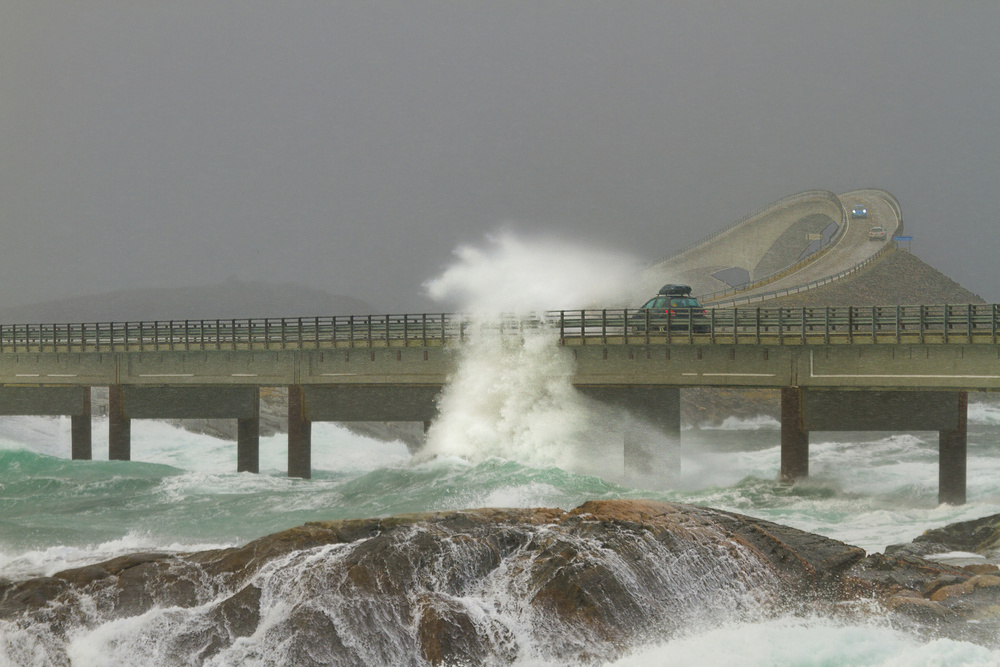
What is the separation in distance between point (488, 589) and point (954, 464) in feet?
94.4

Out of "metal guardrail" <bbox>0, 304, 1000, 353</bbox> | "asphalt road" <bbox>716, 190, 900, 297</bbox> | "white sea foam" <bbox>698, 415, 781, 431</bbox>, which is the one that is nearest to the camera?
"metal guardrail" <bbox>0, 304, 1000, 353</bbox>

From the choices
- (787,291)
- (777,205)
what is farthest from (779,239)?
(787,291)

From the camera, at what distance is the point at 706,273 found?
378 feet

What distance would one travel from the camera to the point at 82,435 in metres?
53.0

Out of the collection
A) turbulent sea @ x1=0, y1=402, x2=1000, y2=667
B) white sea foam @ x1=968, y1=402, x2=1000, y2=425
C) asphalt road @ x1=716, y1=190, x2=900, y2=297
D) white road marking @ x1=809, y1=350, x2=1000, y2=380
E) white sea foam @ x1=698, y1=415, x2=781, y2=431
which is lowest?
white sea foam @ x1=698, y1=415, x2=781, y2=431

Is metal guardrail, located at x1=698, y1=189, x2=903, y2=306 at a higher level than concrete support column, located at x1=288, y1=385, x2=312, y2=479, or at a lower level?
higher

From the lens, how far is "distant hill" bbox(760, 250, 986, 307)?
86.4 meters

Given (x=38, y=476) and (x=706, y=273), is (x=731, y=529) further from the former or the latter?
(x=706, y=273)

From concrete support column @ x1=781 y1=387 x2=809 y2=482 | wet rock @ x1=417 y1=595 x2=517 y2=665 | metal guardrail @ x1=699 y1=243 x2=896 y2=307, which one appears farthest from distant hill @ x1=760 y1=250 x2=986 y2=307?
wet rock @ x1=417 y1=595 x2=517 y2=665

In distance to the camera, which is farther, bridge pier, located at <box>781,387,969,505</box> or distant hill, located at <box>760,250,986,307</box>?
distant hill, located at <box>760,250,986,307</box>

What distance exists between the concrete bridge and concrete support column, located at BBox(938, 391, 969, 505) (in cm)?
6

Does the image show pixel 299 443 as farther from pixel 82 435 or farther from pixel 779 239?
pixel 779 239

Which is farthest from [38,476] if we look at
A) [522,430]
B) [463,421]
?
[522,430]

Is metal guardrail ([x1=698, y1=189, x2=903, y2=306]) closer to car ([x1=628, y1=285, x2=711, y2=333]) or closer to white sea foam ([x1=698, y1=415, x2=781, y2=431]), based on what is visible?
white sea foam ([x1=698, y1=415, x2=781, y2=431])
